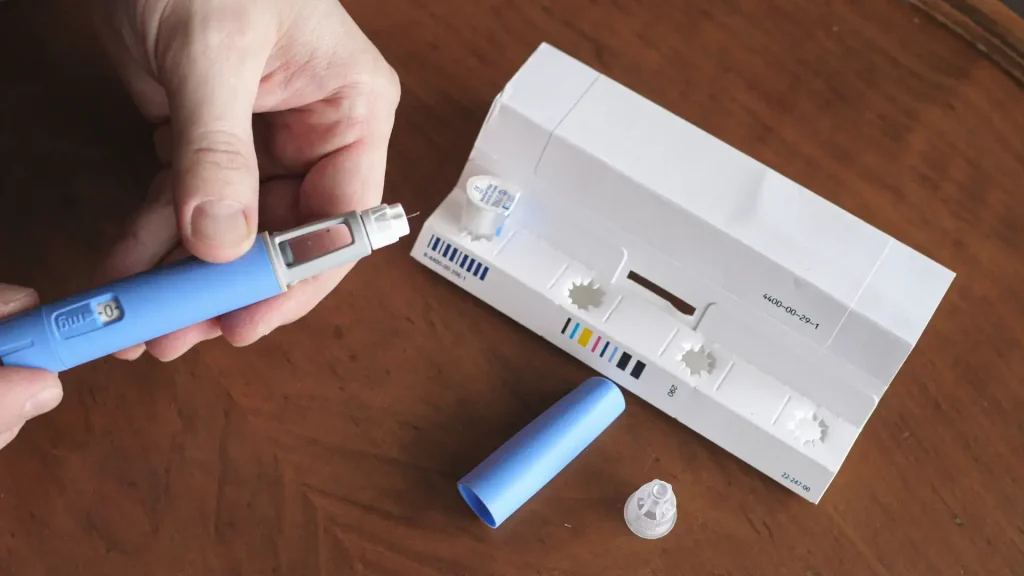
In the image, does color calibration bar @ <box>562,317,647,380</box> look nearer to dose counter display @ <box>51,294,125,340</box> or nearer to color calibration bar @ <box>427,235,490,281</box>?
color calibration bar @ <box>427,235,490,281</box>

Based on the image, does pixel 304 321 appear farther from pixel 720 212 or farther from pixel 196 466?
pixel 720 212

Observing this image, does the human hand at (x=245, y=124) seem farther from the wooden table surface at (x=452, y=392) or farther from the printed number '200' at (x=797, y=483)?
the printed number '200' at (x=797, y=483)

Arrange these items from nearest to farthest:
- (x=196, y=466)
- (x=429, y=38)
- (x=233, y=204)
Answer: (x=233, y=204) → (x=196, y=466) → (x=429, y=38)

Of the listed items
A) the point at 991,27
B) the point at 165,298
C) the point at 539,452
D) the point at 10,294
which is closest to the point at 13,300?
the point at 10,294

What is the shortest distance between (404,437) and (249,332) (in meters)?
0.14

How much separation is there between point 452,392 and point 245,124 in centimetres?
26

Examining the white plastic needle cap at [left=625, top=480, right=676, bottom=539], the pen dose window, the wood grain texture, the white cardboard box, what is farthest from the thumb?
the wood grain texture

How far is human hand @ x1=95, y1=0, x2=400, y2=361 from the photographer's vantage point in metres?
0.48

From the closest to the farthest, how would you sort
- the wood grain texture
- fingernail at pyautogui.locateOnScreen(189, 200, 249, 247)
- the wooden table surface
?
fingernail at pyautogui.locateOnScreen(189, 200, 249, 247)
the wooden table surface
the wood grain texture

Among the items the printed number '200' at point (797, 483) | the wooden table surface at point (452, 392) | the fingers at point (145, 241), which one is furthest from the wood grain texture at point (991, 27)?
the fingers at point (145, 241)

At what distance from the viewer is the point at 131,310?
0.49m

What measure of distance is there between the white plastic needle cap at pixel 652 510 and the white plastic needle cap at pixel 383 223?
0.26 meters

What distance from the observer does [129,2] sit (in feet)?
1.89

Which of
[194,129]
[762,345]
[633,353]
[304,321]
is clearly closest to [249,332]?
[304,321]
